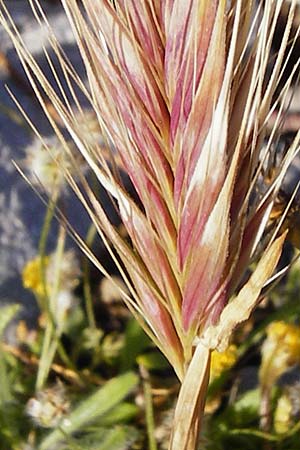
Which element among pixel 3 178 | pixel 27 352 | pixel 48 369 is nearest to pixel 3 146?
pixel 3 178

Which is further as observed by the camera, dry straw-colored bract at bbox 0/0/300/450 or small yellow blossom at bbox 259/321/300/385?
small yellow blossom at bbox 259/321/300/385

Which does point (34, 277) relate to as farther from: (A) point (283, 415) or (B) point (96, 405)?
(A) point (283, 415)

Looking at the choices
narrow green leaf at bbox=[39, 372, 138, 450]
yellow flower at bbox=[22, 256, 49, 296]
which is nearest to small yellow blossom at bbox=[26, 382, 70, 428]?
narrow green leaf at bbox=[39, 372, 138, 450]

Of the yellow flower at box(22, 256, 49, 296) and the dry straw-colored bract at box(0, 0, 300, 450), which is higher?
the yellow flower at box(22, 256, 49, 296)

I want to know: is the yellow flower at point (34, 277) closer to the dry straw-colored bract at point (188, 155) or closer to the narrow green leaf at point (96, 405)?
the narrow green leaf at point (96, 405)

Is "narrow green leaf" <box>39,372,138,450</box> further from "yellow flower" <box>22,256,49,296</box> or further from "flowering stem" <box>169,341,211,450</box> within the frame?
"flowering stem" <box>169,341,211,450</box>
